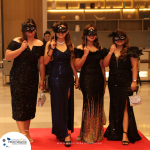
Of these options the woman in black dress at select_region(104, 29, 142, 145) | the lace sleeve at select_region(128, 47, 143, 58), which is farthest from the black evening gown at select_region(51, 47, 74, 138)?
the lace sleeve at select_region(128, 47, 143, 58)

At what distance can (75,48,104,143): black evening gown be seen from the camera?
10.7ft

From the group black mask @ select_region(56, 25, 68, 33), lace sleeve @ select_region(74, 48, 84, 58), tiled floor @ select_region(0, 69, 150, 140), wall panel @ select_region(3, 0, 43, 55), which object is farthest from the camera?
wall panel @ select_region(3, 0, 43, 55)

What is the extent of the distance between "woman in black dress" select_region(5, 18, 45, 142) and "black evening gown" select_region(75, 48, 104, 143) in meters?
0.57

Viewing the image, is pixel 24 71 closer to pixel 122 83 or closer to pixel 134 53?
pixel 122 83

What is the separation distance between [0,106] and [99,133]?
293 centimetres

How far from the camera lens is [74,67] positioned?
330 cm

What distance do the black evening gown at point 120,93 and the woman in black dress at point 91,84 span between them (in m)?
0.16

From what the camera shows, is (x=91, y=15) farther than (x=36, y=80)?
Yes

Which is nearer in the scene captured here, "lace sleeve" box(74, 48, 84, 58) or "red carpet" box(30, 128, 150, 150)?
"red carpet" box(30, 128, 150, 150)

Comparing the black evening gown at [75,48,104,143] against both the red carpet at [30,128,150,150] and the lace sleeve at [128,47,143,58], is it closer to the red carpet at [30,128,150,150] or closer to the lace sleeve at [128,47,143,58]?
the red carpet at [30,128,150,150]

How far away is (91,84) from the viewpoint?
327 centimetres

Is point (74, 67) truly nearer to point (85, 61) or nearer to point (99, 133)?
point (85, 61)

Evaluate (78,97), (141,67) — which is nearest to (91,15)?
(141,67)

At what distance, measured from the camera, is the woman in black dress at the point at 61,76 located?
3191mm
